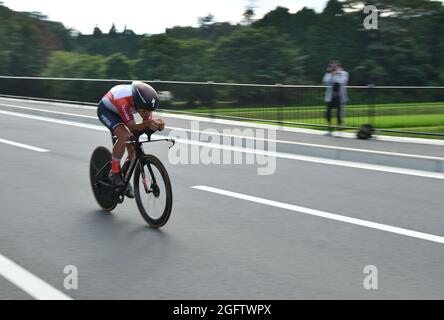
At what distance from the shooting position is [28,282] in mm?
5082

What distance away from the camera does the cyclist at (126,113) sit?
21.7 ft

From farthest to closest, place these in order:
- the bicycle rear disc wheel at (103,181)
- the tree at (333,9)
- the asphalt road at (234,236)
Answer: the tree at (333,9) < the bicycle rear disc wheel at (103,181) < the asphalt road at (234,236)

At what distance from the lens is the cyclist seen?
6609 mm

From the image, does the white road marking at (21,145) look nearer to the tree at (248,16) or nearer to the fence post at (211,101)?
the fence post at (211,101)

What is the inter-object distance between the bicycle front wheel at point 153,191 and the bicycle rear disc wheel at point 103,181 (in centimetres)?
55

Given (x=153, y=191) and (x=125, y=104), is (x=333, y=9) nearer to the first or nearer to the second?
(x=125, y=104)

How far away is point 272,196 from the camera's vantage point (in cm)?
854

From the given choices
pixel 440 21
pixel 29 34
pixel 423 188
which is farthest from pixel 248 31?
pixel 423 188

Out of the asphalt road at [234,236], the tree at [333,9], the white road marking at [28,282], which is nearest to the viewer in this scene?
the white road marking at [28,282]

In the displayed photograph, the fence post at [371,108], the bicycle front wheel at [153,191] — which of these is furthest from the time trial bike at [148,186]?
the fence post at [371,108]

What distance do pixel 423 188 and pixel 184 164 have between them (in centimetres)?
416

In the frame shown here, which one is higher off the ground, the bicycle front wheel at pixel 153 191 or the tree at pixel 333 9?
the tree at pixel 333 9

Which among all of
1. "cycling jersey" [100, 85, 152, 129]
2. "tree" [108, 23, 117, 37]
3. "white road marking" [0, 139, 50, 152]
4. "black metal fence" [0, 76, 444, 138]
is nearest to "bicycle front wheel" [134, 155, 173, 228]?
"cycling jersey" [100, 85, 152, 129]

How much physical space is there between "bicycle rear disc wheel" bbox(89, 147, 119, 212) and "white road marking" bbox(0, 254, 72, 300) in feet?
6.53
